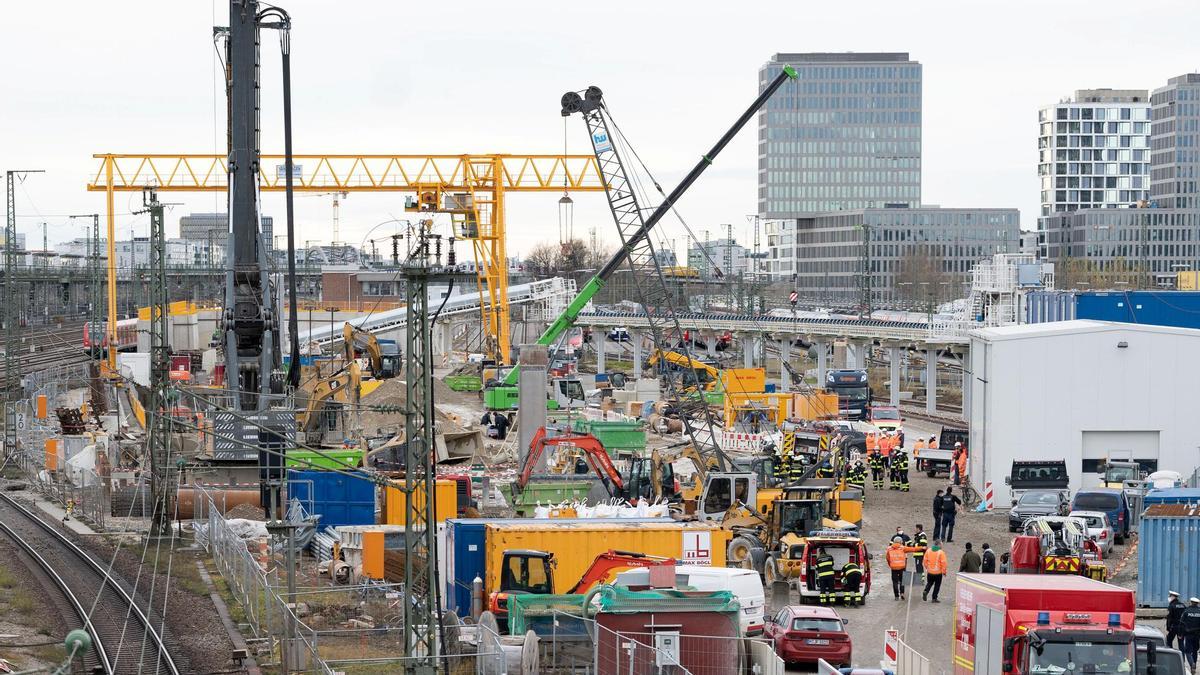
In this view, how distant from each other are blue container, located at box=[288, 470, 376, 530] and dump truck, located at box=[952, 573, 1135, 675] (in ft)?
55.6

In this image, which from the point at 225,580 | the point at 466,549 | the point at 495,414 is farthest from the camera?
the point at 495,414

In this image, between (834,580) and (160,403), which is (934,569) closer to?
(834,580)

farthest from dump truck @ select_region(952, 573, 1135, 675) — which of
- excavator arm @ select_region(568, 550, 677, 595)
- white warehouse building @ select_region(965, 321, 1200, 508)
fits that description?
white warehouse building @ select_region(965, 321, 1200, 508)

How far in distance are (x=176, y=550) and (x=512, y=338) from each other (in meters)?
93.5

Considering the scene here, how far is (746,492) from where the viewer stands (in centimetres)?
3400

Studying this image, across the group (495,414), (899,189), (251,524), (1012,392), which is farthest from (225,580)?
(899,189)

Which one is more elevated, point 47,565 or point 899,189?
point 899,189

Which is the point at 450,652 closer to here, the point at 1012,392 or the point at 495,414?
the point at 1012,392

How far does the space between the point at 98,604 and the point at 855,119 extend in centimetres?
17902

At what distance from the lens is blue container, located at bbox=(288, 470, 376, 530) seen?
32.8 meters

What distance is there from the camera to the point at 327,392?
47.6 meters

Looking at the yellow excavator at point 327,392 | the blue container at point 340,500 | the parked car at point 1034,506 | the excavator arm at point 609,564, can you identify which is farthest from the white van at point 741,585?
the yellow excavator at point 327,392

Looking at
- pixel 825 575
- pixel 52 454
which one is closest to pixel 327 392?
pixel 52 454

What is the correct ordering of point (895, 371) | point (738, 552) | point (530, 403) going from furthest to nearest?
1. point (895, 371)
2. point (530, 403)
3. point (738, 552)
